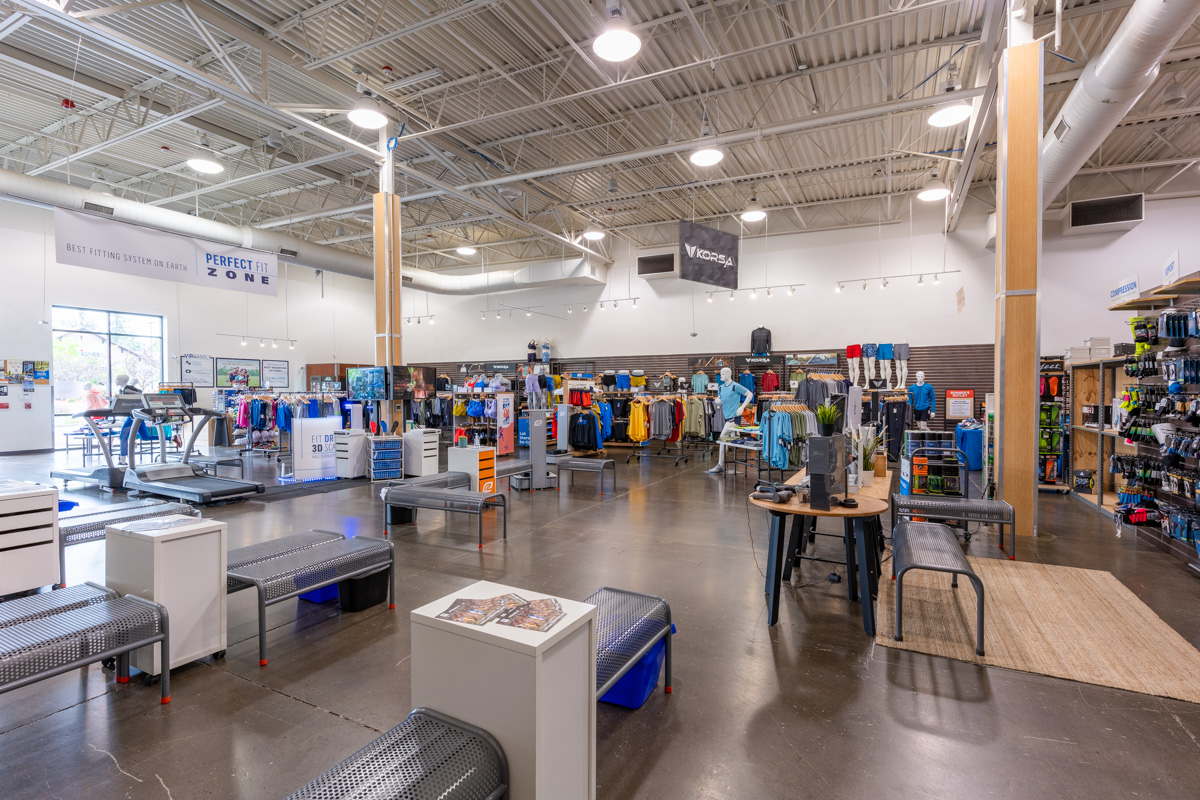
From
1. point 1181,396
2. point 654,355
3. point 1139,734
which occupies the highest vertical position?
point 654,355

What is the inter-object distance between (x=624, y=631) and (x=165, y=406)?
27.7 ft

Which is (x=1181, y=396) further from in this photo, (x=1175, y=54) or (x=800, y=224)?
(x=800, y=224)

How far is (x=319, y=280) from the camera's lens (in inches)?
711

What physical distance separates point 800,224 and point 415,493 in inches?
467

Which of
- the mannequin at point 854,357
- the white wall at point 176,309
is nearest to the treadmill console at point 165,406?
the white wall at point 176,309

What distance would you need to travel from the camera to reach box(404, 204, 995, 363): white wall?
12352mm

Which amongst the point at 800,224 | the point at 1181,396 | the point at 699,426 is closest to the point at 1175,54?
the point at 1181,396

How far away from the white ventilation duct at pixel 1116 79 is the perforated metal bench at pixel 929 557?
4.50 meters

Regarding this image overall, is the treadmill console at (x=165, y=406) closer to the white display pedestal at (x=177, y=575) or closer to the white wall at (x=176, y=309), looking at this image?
the white display pedestal at (x=177, y=575)

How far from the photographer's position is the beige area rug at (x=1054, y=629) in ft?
9.36

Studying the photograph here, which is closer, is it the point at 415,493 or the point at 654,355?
the point at 415,493

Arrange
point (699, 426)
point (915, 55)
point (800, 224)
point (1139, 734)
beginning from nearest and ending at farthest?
point (1139, 734) < point (915, 55) < point (699, 426) < point (800, 224)

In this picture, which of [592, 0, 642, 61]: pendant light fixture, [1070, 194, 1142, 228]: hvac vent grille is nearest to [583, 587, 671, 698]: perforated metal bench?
[592, 0, 642, 61]: pendant light fixture

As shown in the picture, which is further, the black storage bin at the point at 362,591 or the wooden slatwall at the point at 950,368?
the wooden slatwall at the point at 950,368
